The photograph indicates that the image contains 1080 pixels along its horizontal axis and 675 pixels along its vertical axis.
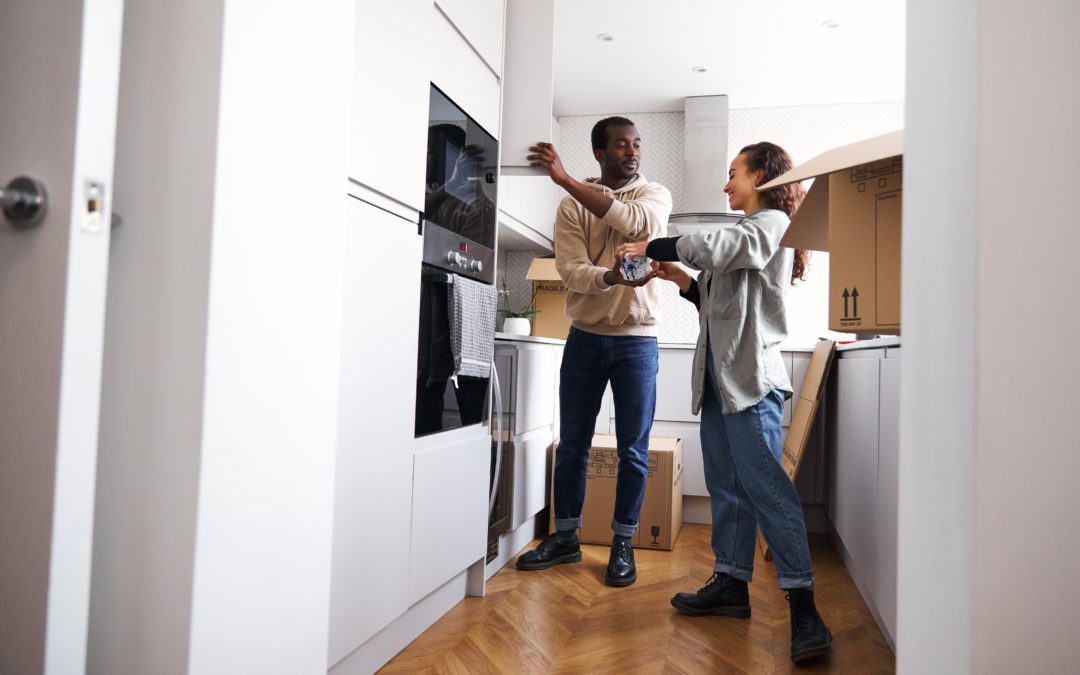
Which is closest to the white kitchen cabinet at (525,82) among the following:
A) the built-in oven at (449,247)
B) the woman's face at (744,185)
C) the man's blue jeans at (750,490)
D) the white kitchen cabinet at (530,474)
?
the built-in oven at (449,247)

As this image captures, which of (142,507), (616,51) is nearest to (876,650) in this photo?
(142,507)

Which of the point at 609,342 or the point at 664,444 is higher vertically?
the point at 609,342

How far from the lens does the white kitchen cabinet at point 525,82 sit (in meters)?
2.32

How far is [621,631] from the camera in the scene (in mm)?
1933

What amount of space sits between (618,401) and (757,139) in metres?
2.78

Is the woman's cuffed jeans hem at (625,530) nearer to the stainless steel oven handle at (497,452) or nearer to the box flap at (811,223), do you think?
the stainless steel oven handle at (497,452)

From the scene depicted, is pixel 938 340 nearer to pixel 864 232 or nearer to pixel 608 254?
pixel 864 232

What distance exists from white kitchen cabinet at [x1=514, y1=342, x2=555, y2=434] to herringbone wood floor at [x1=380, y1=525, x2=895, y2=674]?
539 mm

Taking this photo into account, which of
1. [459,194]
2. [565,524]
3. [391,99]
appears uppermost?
[391,99]

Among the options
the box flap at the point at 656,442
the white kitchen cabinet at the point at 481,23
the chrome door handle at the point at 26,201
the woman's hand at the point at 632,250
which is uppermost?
the white kitchen cabinet at the point at 481,23

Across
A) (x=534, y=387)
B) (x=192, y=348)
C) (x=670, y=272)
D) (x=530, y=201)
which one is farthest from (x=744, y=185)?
(x=530, y=201)

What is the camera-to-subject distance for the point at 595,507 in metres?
2.91

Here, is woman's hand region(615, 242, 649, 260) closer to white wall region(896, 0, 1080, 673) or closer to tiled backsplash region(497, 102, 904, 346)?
white wall region(896, 0, 1080, 673)

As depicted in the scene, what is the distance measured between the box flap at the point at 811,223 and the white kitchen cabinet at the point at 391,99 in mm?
832
